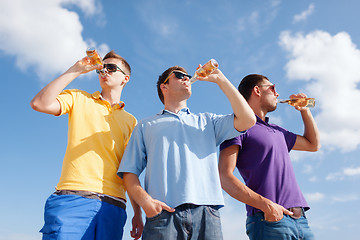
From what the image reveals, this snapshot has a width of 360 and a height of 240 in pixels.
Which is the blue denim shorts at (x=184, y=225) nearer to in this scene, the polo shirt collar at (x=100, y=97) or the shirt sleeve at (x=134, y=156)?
the shirt sleeve at (x=134, y=156)

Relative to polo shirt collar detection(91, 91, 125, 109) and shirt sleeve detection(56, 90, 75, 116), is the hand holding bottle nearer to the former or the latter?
polo shirt collar detection(91, 91, 125, 109)

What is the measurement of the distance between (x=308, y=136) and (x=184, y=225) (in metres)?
2.93

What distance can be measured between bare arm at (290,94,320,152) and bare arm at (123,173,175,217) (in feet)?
9.01

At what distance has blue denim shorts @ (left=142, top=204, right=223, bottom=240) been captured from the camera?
3307 millimetres

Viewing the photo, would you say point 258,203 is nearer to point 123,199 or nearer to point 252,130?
point 252,130

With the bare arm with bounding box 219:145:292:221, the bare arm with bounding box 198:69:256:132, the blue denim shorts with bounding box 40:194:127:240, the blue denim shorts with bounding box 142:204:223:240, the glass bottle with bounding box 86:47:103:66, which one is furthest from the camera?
the glass bottle with bounding box 86:47:103:66

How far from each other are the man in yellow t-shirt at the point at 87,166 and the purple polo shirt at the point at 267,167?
140 cm

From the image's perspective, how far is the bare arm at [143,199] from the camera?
336cm

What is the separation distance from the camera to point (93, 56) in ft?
13.4

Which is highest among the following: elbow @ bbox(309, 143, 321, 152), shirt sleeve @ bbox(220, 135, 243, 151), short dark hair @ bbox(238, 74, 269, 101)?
short dark hair @ bbox(238, 74, 269, 101)

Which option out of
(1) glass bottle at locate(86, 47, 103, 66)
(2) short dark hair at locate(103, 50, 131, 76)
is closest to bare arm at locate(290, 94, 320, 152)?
(2) short dark hair at locate(103, 50, 131, 76)

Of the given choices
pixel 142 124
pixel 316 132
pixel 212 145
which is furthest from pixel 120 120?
pixel 316 132

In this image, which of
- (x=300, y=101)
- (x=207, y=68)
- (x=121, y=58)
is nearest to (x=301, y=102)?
(x=300, y=101)

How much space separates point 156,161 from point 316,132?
290cm
